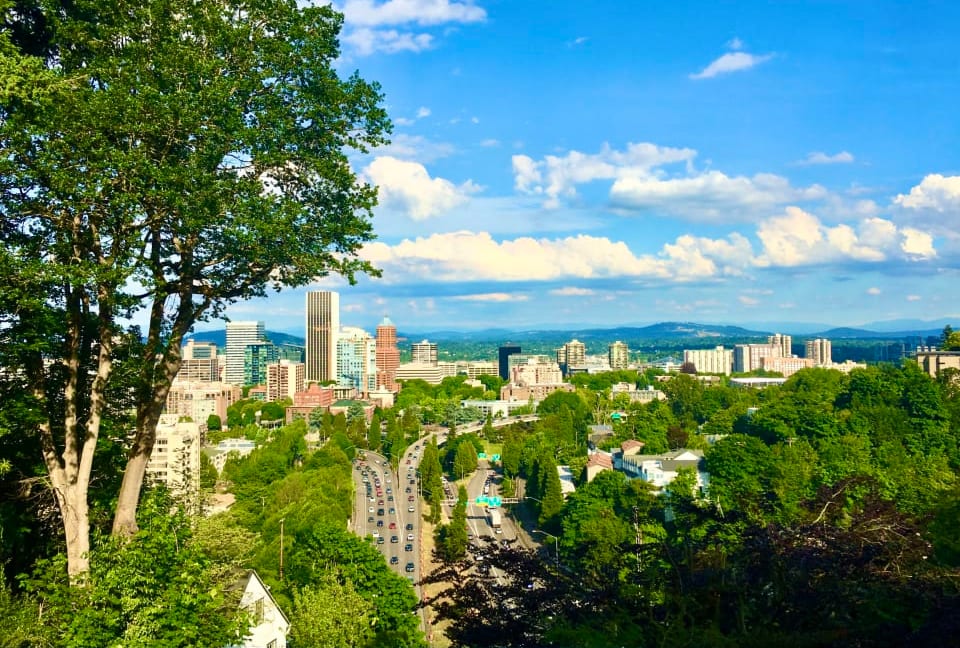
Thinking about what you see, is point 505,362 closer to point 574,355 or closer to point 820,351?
point 574,355

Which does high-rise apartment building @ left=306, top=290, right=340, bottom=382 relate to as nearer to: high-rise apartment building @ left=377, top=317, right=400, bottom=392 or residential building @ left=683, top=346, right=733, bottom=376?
high-rise apartment building @ left=377, top=317, right=400, bottom=392

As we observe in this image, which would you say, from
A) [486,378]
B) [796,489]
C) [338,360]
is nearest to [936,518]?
[796,489]

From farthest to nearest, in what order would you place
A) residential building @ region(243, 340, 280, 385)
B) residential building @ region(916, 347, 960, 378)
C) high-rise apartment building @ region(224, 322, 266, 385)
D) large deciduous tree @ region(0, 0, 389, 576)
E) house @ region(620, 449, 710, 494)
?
high-rise apartment building @ region(224, 322, 266, 385) → residential building @ region(243, 340, 280, 385) → residential building @ region(916, 347, 960, 378) → house @ region(620, 449, 710, 494) → large deciduous tree @ region(0, 0, 389, 576)

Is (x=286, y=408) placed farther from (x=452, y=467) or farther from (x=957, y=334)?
(x=957, y=334)

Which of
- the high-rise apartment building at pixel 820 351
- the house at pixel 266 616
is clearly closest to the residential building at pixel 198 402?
the house at pixel 266 616

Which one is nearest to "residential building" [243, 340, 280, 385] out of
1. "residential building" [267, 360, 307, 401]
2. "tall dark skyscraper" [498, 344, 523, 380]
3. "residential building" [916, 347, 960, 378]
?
"residential building" [267, 360, 307, 401]

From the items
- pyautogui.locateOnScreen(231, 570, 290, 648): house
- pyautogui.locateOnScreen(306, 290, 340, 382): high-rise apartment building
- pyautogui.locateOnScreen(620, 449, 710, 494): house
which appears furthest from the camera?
pyautogui.locateOnScreen(306, 290, 340, 382): high-rise apartment building

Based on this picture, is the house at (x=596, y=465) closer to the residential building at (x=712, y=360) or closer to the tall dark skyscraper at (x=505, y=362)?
the tall dark skyscraper at (x=505, y=362)
